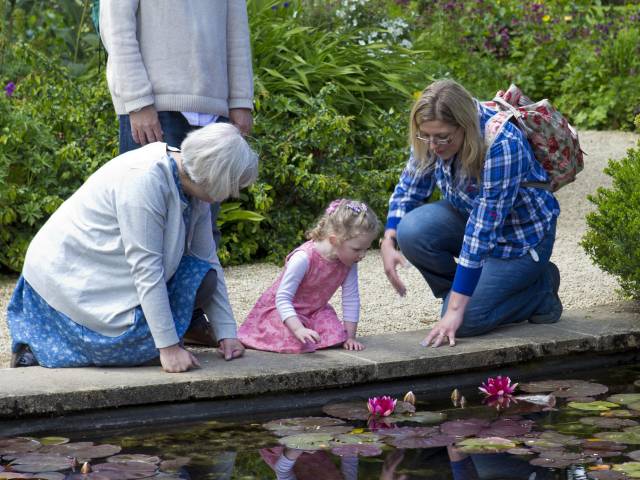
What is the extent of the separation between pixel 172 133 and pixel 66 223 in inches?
22.7

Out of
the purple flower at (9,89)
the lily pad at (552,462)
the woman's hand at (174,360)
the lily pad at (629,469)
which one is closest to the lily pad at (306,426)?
the woman's hand at (174,360)

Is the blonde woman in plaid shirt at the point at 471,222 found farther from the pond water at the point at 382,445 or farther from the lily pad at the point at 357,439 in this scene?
the lily pad at the point at 357,439

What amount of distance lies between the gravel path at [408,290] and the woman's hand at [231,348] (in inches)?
35.5

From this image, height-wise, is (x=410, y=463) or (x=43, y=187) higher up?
(x=43, y=187)

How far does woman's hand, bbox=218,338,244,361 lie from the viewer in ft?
13.0

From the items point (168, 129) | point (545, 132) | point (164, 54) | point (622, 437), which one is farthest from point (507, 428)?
point (164, 54)

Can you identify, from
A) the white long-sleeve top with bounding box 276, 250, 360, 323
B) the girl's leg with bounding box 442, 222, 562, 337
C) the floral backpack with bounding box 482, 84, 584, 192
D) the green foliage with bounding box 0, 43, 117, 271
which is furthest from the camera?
the green foliage with bounding box 0, 43, 117, 271

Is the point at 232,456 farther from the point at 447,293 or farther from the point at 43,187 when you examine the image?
the point at 43,187

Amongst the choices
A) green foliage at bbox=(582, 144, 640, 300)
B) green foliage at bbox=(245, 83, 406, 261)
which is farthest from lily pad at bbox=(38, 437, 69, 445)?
green foliage at bbox=(245, 83, 406, 261)

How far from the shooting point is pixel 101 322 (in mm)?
3723

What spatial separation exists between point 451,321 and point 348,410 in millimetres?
647

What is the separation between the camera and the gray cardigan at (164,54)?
401 centimetres

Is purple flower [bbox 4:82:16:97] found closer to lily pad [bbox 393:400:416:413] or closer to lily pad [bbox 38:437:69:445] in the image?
lily pad [bbox 38:437:69:445]

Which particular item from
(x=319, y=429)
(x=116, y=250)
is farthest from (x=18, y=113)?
(x=319, y=429)
